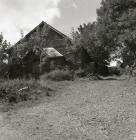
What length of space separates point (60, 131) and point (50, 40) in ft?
98.8

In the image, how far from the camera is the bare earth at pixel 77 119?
34.3 feet

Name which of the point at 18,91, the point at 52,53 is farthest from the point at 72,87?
the point at 52,53

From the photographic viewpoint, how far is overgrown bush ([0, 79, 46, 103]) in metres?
17.5

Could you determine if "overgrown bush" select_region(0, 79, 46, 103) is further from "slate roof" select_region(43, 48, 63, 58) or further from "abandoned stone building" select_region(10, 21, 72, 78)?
"slate roof" select_region(43, 48, 63, 58)

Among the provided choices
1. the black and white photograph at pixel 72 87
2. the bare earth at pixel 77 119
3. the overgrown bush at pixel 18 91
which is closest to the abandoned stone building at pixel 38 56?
the black and white photograph at pixel 72 87

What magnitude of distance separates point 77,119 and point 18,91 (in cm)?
662

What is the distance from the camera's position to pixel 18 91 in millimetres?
18312

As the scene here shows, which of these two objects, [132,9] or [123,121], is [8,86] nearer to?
[123,121]

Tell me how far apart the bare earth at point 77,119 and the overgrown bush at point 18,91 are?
148cm

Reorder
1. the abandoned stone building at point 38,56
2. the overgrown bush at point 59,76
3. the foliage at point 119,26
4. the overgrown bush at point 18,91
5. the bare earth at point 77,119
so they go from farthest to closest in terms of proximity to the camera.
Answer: the abandoned stone building at point 38,56 → the foliage at point 119,26 → the overgrown bush at point 59,76 → the overgrown bush at point 18,91 → the bare earth at point 77,119

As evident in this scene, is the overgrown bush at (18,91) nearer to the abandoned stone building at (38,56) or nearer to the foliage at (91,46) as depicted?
the abandoned stone building at (38,56)

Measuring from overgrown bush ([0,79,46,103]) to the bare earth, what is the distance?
1482 mm

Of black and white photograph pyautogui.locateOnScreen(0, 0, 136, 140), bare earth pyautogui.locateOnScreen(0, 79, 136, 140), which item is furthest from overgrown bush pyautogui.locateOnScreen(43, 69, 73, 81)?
bare earth pyautogui.locateOnScreen(0, 79, 136, 140)

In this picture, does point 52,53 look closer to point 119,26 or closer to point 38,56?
point 38,56
